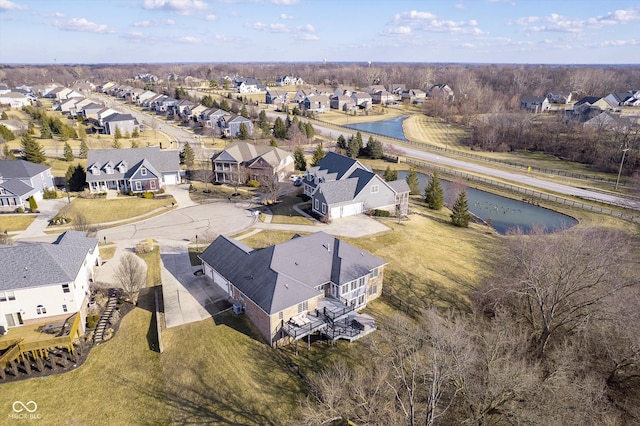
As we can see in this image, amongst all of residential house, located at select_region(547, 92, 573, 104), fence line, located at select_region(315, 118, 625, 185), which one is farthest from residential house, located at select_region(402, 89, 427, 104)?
fence line, located at select_region(315, 118, 625, 185)

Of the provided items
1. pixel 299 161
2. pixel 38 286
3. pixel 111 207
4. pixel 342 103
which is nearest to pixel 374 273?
pixel 38 286

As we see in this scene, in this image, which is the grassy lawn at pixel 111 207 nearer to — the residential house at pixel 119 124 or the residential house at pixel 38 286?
the residential house at pixel 38 286

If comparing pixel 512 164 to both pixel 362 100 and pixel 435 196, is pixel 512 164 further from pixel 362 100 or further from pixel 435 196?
pixel 362 100

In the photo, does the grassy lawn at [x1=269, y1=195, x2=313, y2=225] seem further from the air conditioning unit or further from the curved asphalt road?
the curved asphalt road

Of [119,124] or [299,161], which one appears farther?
[119,124]

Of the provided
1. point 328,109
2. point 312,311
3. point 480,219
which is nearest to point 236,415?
point 312,311

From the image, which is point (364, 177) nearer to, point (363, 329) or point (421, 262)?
point (421, 262)
